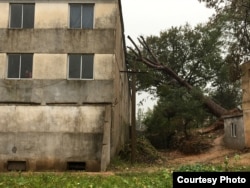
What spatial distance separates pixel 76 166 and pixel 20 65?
6427mm

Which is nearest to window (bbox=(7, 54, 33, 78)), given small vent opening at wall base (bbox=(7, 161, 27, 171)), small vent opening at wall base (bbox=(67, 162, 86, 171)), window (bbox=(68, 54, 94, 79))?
window (bbox=(68, 54, 94, 79))

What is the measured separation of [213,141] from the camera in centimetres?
3372

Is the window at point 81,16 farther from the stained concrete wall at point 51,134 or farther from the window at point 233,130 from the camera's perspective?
the window at point 233,130

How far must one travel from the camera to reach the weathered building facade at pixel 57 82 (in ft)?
67.9

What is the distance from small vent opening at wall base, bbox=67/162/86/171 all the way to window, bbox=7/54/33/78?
17.6 ft

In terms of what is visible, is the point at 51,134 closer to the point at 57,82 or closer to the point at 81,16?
the point at 57,82

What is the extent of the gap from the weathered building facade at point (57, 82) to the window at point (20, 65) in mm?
54

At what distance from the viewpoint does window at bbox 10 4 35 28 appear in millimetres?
22172

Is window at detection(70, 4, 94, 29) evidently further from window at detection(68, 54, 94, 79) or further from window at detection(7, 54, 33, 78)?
window at detection(7, 54, 33, 78)

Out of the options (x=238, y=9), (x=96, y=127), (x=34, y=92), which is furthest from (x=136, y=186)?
(x=238, y=9)

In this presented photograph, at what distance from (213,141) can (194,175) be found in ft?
94.2

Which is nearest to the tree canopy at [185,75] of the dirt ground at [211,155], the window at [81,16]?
the dirt ground at [211,155]

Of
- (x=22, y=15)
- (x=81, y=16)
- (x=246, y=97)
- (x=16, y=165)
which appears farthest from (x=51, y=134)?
(x=246, y=97)

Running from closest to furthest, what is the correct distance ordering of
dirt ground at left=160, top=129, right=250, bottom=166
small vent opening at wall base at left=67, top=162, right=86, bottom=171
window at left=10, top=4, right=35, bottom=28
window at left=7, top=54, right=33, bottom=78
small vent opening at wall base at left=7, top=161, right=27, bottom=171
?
small vent opening at wall base at left=67, top=162, right=86, bottom=171 → small vent opening at wall base at left=7, top=161, right=27, bottom=171 → window at left=7, top=54, right=33, bottom=78 → window at left=10, top=4, right=35, bottom=28 → dirt ground at left=160, top=129, right=250, bottom=166
